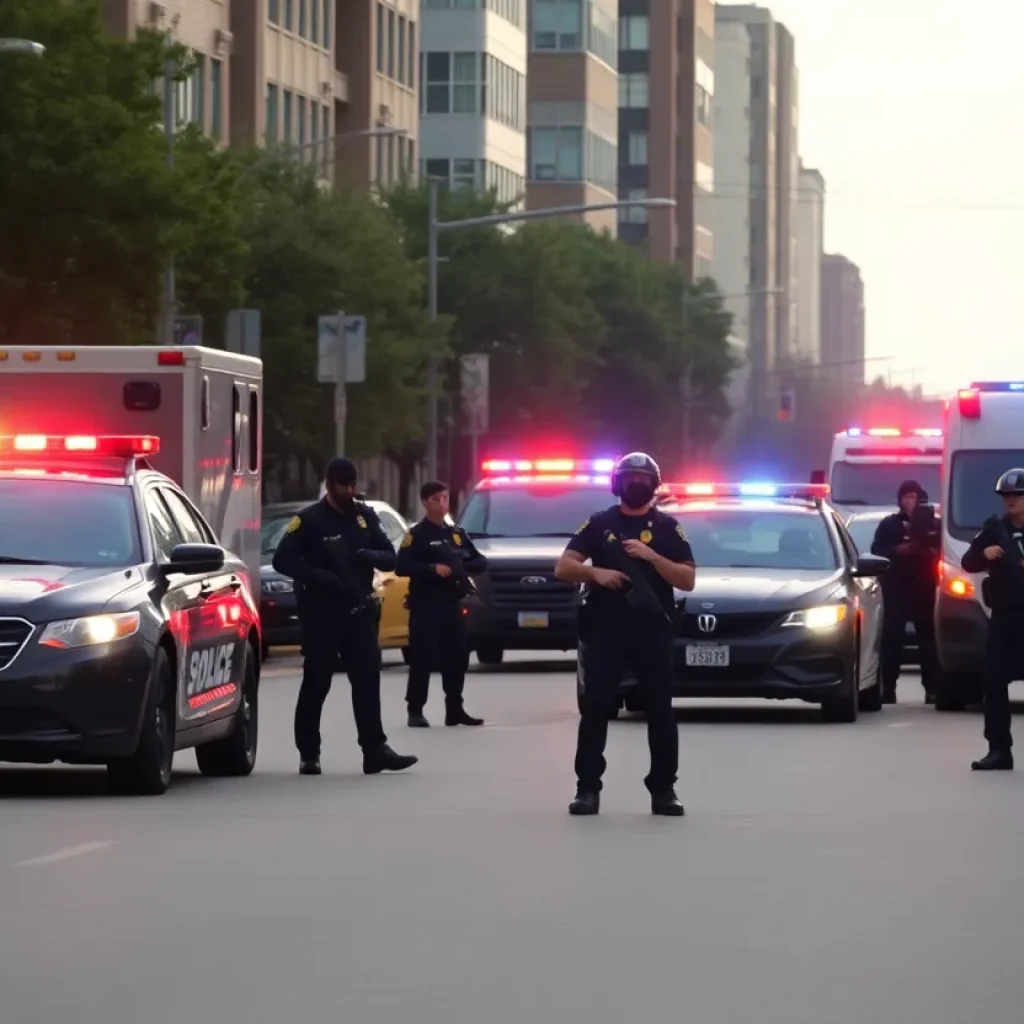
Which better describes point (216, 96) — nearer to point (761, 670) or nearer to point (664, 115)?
point (761, 670)

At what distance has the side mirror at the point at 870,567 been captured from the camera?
23.6 metres

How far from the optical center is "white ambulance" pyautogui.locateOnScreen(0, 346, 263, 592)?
1037 inches

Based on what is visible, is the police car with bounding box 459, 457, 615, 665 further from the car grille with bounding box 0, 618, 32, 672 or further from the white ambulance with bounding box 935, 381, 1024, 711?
the car grille with bounding box 0, 618, 32, 672

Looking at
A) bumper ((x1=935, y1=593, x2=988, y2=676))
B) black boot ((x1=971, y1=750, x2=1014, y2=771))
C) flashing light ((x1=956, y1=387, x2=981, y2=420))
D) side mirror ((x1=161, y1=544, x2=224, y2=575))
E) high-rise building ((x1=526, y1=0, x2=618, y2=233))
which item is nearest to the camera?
side mirror ((x1=161, y1=544, x2=224, y2=575))

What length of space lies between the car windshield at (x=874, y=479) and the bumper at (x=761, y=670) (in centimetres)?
1844

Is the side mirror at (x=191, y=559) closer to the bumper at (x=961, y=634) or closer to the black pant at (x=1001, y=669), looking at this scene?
the black pant at (x=1001, y=669)

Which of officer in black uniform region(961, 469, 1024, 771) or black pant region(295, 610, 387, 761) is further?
officer in black uniform region(961, 469, 1024, 771)

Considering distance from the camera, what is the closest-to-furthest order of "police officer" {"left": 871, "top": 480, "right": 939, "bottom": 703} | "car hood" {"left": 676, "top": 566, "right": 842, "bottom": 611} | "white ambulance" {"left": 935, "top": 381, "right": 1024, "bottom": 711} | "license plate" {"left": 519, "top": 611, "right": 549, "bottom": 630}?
1. "car hood" {"left": 676, "top": 566, "right": 842, "bottom": 611}
2. "white ambulance" {"left": 935, "top": 381, "right": 1024, "bottom": 711}
3. "police officer" {"left": 871, "top": 480, "right": 939, "bottom": 703}
4. "license plate" {"left": 519, "top": 611, "right": 549, "bottom": 630}

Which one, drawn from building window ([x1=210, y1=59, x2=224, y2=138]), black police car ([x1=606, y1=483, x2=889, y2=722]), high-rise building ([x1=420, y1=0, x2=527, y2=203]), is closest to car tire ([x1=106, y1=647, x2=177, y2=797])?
black police car ([x1=606, y1=483, x2=889, y2=722])

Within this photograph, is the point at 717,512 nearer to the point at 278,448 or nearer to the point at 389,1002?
the point at 389,1002

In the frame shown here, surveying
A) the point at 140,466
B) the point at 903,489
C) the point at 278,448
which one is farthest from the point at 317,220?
the point at 140,466

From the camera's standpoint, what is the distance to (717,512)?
25.3 m

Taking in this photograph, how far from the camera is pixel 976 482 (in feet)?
85.7

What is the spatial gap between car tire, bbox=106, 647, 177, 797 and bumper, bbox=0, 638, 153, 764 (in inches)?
7.0
